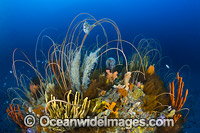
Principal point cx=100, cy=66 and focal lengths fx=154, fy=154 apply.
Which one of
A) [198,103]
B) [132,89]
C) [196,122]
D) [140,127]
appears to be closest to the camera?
[140,127]

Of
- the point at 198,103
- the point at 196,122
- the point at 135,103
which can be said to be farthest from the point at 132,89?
the point at 198,103

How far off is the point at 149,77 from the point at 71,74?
1.80m

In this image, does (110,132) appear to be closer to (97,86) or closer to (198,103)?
(97,86)

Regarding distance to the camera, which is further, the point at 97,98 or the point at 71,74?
the point at 71,74

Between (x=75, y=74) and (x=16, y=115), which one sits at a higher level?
(x=75, y=74)

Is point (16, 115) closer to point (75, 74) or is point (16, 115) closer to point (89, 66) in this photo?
point (75, 74)

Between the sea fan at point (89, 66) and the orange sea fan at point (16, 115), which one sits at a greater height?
the sea fan at point (89, 66)

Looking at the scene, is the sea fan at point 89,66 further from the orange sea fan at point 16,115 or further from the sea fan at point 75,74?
the orange sea fan at point 16,115

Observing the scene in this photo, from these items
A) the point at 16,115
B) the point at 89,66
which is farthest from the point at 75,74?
the point at 16,115

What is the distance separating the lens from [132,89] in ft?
9.20

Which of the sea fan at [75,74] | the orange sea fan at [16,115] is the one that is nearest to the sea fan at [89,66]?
the sea fan at [75,74]

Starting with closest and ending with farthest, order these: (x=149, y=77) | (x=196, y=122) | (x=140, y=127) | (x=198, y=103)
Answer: (x=140, y=127) < (x=149, y=77) < (x=196, y=122) < (x=198, y=103)

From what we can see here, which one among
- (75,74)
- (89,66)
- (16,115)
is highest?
(89,66)

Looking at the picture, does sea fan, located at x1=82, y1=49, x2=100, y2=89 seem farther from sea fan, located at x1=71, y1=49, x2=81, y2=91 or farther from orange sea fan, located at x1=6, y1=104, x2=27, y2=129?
orange sea fan, located at x1=6, y1=104, x2=27, y2=129
